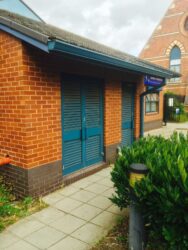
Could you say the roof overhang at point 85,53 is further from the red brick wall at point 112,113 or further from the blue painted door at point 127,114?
the blue painted door at point 127,114

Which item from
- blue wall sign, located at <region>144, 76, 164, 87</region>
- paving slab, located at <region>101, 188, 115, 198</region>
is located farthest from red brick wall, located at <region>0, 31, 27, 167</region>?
blue wall sign, located at <region>144, 76, 164, 87</region>

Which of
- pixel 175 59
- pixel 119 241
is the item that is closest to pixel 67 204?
pixel 119 241

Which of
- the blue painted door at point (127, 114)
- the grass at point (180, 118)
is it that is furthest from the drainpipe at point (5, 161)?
the grass at point (180, 118)

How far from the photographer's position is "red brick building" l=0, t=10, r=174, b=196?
148 inches

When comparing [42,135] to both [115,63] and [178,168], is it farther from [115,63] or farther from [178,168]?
[178,168]

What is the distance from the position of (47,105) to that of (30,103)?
1.27 ft

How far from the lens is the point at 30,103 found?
3846 mm

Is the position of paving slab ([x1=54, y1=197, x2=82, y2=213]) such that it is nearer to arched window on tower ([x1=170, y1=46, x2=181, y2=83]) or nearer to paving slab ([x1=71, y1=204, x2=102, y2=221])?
paving slab ([x1=71, y1=204, x2=102, y2=221])

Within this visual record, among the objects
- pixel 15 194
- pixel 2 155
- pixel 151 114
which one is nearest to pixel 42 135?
pixel 2 155

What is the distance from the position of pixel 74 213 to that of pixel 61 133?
5.27 ft

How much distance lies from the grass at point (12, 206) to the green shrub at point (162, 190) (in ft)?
5.22

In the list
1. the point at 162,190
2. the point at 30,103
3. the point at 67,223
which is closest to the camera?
the point at 162,190

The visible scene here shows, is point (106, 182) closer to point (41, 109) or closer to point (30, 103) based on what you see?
point (41, 109)

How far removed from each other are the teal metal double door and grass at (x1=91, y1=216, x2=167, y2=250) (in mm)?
1967
